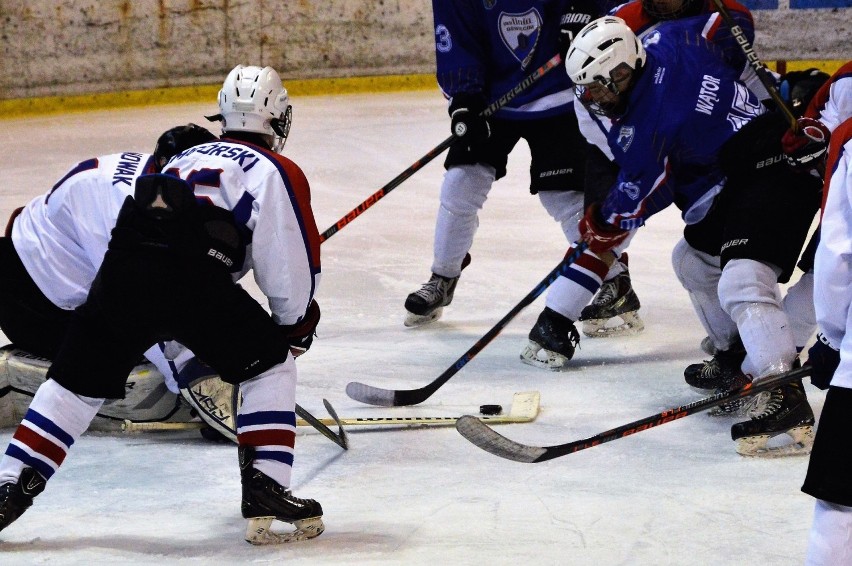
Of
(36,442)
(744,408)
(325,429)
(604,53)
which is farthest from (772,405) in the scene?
(36,442)

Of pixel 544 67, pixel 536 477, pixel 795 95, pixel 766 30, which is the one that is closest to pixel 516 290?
pixel 544 67

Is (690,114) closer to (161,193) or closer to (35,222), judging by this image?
(161,193)

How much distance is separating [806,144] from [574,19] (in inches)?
48.2


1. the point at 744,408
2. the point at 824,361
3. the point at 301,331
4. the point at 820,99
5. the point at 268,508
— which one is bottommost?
the point at 744,408

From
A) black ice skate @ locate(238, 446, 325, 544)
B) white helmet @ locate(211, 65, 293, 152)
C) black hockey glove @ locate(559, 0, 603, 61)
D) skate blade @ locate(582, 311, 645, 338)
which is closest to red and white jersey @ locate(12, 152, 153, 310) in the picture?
white helmet @ locate(211, 65, 293, 152)

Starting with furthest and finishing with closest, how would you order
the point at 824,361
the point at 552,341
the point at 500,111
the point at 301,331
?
the point at 500,111, the point at 552,341, the point at 301,331, the point at 824,361

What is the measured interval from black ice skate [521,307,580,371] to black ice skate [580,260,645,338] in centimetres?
31

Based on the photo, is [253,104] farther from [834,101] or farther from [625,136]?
[834,101]

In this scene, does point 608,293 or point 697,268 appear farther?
point 608,293

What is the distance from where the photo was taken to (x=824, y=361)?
2002 mm

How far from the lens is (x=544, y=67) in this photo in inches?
158

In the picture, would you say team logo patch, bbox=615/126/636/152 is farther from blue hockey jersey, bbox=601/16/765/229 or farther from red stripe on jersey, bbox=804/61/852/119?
red stripe on jersey, bbox=804/61/852/119

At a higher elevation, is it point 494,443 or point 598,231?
point 598,231

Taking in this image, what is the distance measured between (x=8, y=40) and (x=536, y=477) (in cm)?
536
